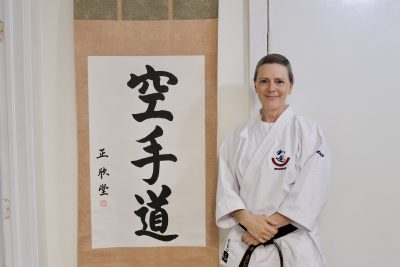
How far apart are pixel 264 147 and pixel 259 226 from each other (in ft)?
1.04

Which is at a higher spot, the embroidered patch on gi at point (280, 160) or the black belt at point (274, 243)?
the embroidered patch on gi at point (280, 160)

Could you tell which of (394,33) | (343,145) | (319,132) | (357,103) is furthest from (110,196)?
(394,33)

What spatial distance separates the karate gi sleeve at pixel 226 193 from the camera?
1.51 m

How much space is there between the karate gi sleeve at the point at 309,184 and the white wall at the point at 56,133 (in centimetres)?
103

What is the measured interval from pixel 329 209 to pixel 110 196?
1031 millimetres

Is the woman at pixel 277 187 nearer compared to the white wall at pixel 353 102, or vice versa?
the woman at pixel 277 187

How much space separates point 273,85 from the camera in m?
1.47

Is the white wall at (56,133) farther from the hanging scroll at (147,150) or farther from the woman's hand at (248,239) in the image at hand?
the woman's hand at (248,239)

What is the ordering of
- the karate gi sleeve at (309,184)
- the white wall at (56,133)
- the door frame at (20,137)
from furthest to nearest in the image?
the white wall at (56,133)
the door frame at (20,137)
the karate gi sleeve at (309,184)

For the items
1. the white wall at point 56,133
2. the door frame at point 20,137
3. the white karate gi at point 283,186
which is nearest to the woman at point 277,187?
the white karate gi at point 283,186

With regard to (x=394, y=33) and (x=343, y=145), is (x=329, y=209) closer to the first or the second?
(x=343, y=145)

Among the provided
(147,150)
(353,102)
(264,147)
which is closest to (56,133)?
(147,150)

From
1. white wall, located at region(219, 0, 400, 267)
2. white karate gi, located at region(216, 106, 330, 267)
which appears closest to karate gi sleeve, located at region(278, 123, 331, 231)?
white karate gi, located at region(216, 106, 330, 267)

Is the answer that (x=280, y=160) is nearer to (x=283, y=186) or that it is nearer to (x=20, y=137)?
(x=283, y=186)
